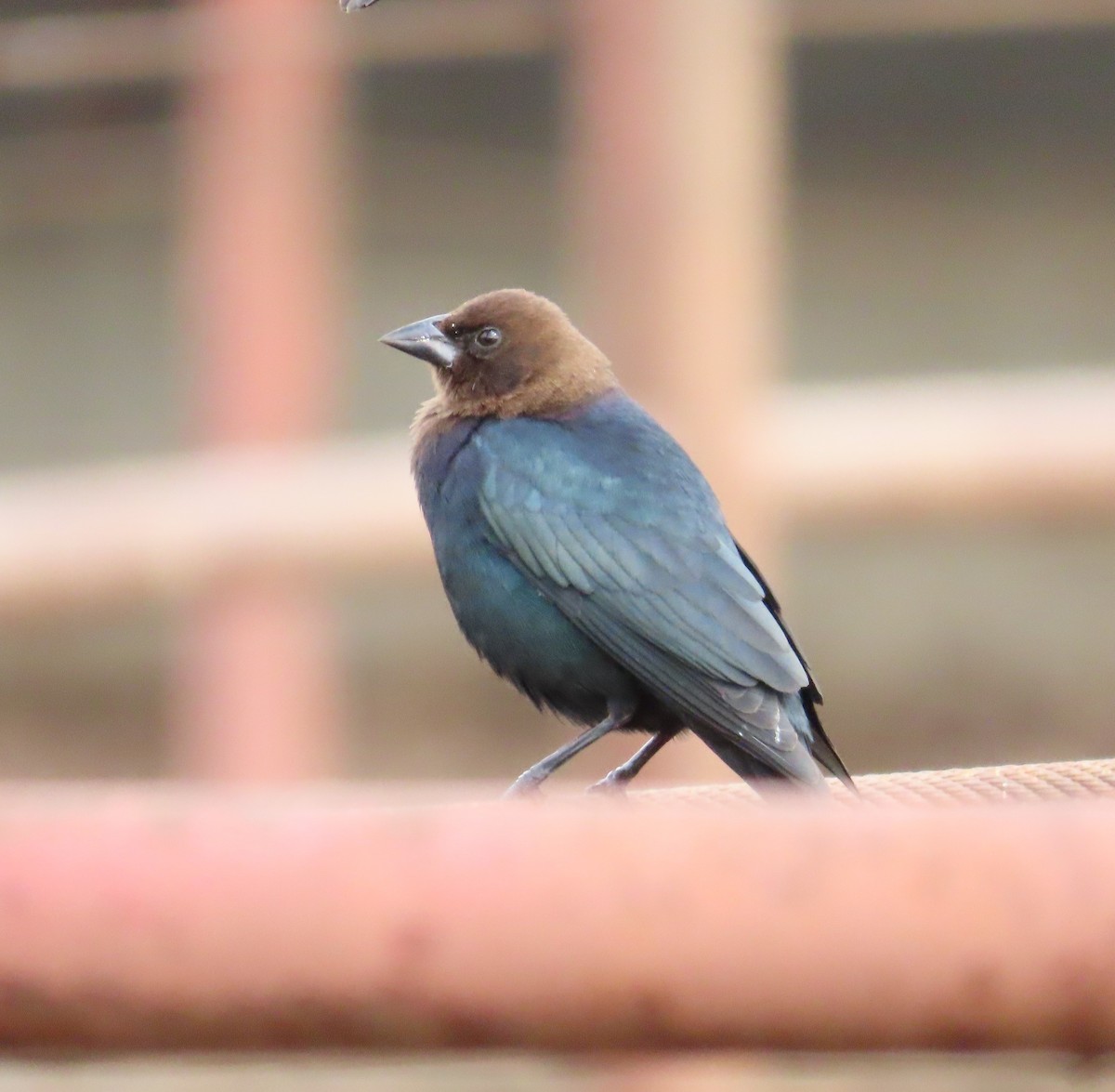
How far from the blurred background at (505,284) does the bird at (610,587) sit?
5.93 ft

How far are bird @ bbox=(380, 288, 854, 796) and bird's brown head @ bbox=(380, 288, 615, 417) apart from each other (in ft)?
0.05

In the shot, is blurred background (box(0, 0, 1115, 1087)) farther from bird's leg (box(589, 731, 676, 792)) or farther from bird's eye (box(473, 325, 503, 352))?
bird's leg (box(589, 731, 676, 792))

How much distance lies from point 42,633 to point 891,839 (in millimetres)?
6694

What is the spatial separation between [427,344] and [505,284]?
11.7 ft

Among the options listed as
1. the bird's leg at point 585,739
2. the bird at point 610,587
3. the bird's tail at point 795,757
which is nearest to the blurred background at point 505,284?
the bird at point 610,587

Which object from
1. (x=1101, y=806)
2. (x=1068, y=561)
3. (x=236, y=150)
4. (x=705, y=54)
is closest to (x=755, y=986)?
(x=1101, y=806)

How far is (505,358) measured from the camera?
335 centimetres

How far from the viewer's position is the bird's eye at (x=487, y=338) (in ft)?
11.0

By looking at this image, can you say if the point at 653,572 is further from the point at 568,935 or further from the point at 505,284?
the point at 505,284

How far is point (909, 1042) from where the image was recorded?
954 mm

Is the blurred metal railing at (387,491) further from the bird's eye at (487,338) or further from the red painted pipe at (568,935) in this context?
the red painted pipe at (568,935)

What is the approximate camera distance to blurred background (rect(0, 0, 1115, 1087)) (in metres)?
4.99

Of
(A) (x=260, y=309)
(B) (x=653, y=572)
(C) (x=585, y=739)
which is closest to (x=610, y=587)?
(B) (x=653, y=572)

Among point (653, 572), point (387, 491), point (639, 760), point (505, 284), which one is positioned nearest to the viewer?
point (653, 572)
